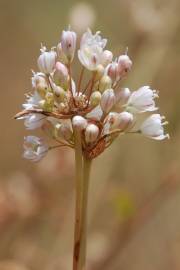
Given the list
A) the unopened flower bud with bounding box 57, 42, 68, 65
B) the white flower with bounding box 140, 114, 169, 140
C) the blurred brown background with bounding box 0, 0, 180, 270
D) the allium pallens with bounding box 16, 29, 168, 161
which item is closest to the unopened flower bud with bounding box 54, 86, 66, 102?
the allium pallens with bounding box 16, 29, 168, 161

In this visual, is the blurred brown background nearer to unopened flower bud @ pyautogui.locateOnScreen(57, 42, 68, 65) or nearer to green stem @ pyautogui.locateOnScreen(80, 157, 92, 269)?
green stem @ pyautogui.locateOnScreen(80, 157, 92, 269)

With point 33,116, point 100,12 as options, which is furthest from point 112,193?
point 33,116

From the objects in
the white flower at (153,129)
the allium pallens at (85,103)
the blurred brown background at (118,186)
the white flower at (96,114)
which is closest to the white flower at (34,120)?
the allium pallens at (85,103)

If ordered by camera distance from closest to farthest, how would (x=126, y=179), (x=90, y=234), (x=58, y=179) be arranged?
(x=58, y=179)
(x=90, y=234)
(x=126, y=179)

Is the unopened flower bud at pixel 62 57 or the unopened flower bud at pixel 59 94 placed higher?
the unopened flower bud at pixel 62 57

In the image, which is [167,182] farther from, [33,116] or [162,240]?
[33,116]

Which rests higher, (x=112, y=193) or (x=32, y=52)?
(x=32, y=52)

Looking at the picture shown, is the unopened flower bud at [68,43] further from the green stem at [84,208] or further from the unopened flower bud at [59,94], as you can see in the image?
the green stem at [84,208]
